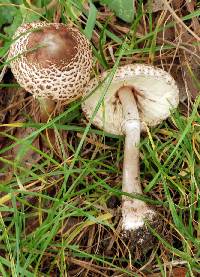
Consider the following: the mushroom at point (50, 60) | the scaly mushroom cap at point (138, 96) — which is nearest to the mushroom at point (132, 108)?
the scaly mushroom cap at point (138, 96)

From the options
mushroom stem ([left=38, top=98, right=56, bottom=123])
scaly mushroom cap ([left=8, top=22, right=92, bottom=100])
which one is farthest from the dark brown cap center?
mushroom stem ([left=38, top=98, right=56, bottom=123])

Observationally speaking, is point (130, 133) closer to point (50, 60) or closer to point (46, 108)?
point (46, 108)

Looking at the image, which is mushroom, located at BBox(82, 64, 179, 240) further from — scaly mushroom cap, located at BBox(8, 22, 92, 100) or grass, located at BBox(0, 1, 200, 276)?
scaly mushroom cap, located at BBox(8, 22, 92, 100)

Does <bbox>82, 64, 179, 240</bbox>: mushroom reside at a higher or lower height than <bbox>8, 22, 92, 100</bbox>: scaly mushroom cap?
lower

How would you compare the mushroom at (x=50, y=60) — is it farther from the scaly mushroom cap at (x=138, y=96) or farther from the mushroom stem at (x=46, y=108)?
the mushroom stem at (x=46, y=108)

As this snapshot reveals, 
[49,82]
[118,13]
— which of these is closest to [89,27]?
[118,13]

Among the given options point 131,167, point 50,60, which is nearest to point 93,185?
point 131,167
